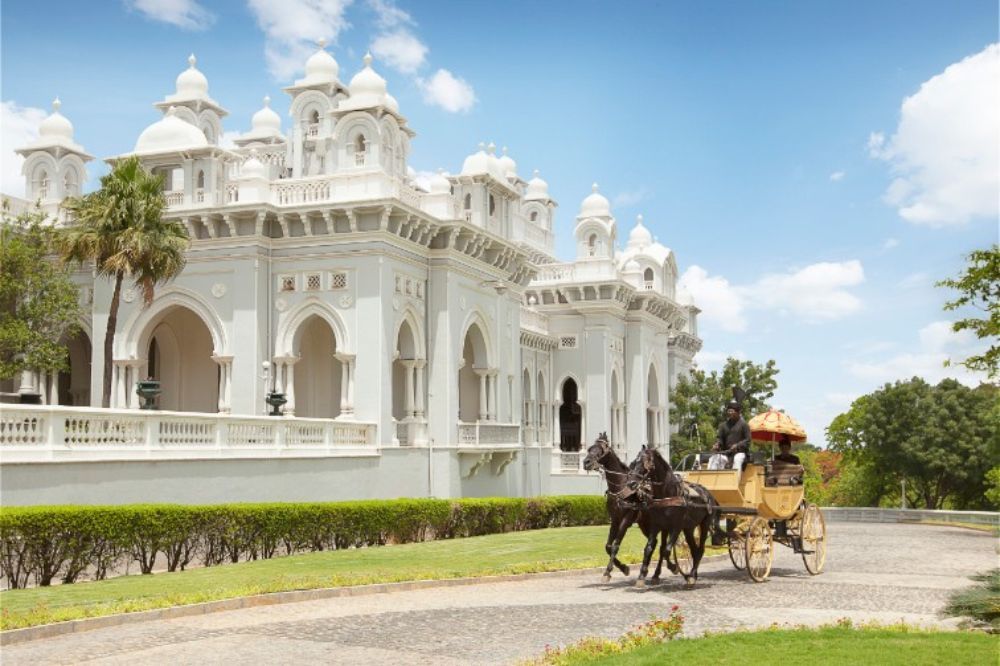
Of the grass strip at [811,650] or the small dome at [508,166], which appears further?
the small dome at [508,166]

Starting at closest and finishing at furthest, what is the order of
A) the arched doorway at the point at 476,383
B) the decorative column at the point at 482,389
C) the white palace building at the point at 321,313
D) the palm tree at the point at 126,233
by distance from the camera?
the palm tree at the point at 126,233 → the white palace building at the point at 321,313 → the decorative column at the point at 482,389 → the arched doorway at the point at 476,383

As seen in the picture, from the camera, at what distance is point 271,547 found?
2177 cm

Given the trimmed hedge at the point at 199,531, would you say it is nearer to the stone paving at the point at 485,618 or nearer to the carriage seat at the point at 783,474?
the stone paving at the point at 485,618

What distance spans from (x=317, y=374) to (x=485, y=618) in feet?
70.2

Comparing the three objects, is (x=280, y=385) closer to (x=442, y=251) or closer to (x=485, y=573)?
(x=442, y=251)

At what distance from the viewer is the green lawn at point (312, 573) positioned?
45.1ft

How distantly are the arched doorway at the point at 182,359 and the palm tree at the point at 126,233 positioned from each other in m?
6.94

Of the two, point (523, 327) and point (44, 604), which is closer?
point (44, 604)

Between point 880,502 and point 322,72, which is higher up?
point 322,72

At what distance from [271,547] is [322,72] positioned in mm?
22013

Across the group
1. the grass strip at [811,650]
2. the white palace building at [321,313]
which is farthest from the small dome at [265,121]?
the grass strip at [811,650]

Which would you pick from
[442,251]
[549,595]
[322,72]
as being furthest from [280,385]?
[549,595]

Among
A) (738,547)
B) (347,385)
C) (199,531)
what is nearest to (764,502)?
(738,547)

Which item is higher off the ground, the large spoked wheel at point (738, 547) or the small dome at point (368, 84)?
the small dome at point (368, 84)
